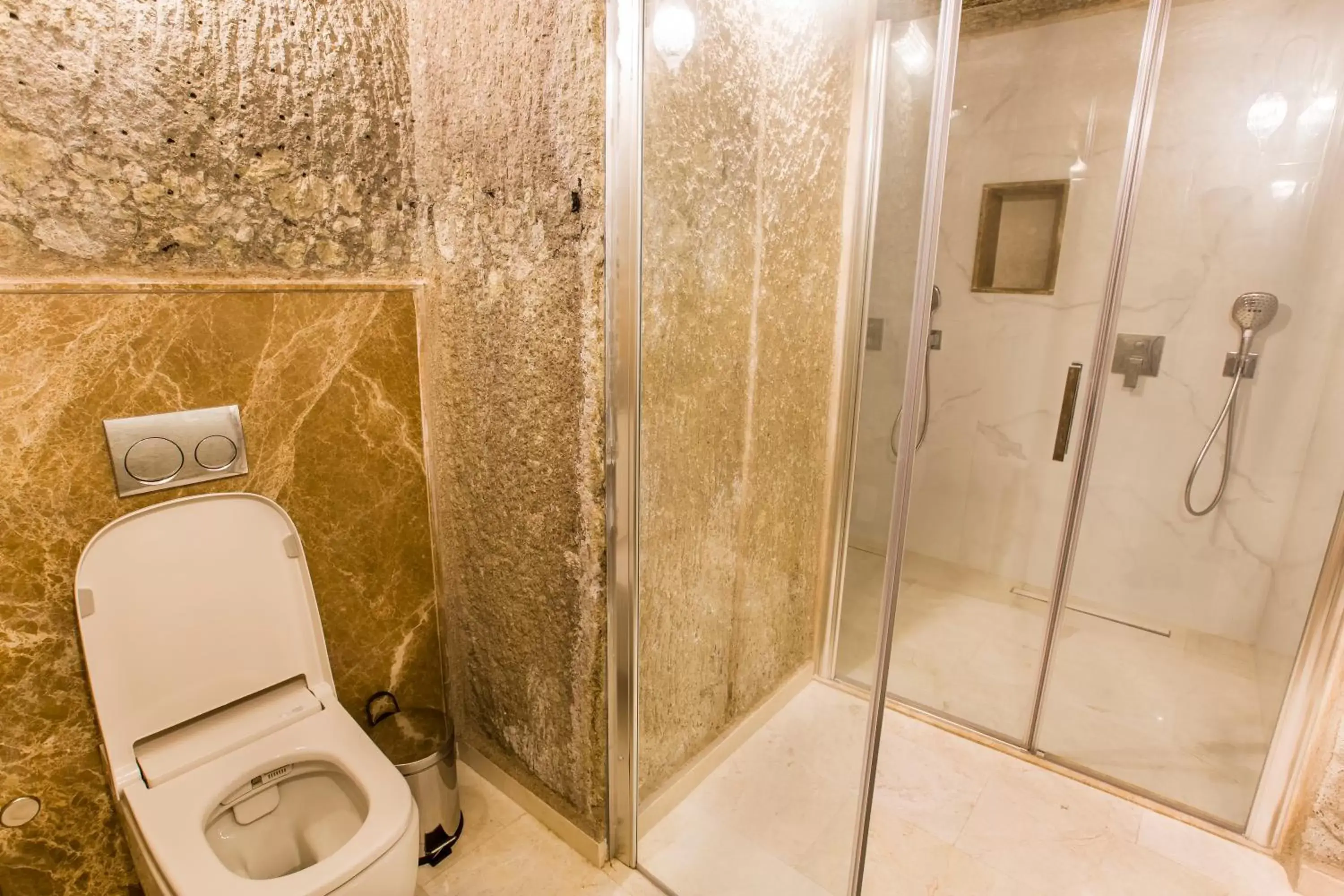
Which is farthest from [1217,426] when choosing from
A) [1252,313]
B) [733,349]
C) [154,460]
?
[154,460]

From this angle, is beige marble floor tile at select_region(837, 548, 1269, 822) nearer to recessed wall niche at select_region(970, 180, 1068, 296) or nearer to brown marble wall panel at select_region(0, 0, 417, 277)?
recessed wall niche at select_region(970, 180, 1068, 296)

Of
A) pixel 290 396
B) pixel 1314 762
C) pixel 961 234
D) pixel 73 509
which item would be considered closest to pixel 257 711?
pixel 73 509

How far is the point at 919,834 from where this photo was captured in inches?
62.7

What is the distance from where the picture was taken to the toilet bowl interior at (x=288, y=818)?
3.88ft

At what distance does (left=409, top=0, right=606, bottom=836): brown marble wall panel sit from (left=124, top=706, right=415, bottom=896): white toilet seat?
39 centimetres

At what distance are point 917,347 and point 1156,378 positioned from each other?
1.62 meters

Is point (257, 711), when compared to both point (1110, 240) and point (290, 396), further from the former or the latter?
point (1110, 240)

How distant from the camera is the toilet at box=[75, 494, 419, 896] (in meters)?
1.06

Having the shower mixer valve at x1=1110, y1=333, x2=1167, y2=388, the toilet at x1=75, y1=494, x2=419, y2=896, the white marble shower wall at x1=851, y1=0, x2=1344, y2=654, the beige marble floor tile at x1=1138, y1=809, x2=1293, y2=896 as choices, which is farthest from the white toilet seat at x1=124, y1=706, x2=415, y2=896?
the shower mixer valve at x1=1110, y1=333, x2=1167, y2=388

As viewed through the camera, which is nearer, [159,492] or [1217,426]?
[159,492]

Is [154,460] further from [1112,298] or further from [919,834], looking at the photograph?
[1112,298]

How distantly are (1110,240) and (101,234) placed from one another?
2.59 m

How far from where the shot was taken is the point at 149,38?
3.58 feet

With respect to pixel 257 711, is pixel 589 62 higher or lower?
higher
